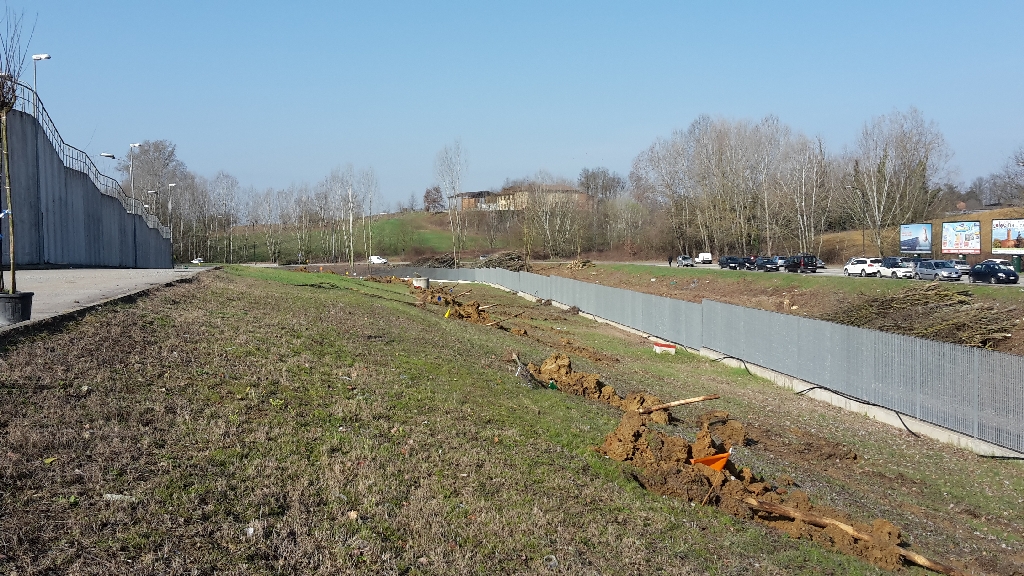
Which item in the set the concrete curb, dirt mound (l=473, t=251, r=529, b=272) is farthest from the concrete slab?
dirt mound (l=473, t=251, r=529, b=272)

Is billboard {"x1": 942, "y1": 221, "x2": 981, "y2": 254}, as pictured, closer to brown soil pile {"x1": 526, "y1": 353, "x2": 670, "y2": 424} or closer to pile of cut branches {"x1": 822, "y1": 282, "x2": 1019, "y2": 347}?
pile of cut branches {"x1": 822, "y1": 282, "x2": 1019, "y2": 347}

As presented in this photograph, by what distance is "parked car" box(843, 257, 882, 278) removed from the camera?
5162 cm

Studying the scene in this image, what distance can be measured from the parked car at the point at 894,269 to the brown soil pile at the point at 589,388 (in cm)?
3792

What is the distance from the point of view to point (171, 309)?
1480 centimetres

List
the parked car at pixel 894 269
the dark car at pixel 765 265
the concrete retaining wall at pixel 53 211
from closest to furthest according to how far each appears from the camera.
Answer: the concrete retaining wall at pixel 53 211, the parked car at pixel 894 269, the dark car at pixel 765 265

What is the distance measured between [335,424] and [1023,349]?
19996 millimetres

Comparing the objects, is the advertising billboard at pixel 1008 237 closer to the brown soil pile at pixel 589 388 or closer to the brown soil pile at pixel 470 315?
the brown soil pile at pixel 470 315

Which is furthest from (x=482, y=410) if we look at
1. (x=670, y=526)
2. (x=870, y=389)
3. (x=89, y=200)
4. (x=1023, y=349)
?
(x=89, y=200)

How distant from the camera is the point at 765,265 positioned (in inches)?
2498

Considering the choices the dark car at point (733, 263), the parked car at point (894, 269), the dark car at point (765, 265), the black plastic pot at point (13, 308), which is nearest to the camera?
the black plastic pot at point (13, 308)

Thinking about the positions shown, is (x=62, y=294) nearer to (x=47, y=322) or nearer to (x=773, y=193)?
(x=47, y=322)

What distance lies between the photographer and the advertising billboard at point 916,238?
173 feet

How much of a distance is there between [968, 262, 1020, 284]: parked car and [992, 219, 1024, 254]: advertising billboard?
19.6 feet

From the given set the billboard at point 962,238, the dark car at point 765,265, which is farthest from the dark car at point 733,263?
the billboard at point 962,238
